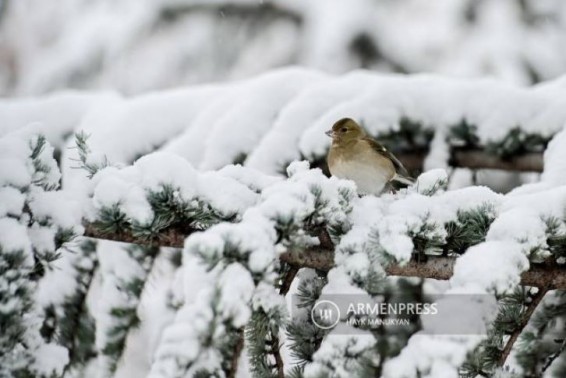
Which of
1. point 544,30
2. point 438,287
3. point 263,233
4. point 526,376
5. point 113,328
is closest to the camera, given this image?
point 263,233

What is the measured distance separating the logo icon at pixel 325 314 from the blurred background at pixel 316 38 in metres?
2.92

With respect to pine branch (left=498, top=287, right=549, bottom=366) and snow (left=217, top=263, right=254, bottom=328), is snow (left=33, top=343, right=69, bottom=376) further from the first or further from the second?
pine branch (left=498, top=287, right=549, bottom=366)

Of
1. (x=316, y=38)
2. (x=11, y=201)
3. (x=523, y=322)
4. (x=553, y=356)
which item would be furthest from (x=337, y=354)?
(x=316, y=38)

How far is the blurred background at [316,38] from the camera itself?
3.74 metres

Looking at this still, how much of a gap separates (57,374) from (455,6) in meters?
3.51

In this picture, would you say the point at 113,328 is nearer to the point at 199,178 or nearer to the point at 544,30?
the point at 199,178

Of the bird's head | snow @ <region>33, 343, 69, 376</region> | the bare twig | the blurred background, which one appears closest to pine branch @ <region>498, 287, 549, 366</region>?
the bare twig

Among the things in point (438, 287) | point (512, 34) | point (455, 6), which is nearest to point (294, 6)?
point (455, 6)

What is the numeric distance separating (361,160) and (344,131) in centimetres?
10

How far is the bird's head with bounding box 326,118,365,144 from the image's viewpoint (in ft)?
5.41

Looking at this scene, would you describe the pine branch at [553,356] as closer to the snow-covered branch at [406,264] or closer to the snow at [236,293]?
the snow-covered branch at [406,264]

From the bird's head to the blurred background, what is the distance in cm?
206

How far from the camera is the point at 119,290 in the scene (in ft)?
4.80

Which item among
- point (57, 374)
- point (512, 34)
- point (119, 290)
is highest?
point (512, 34)
